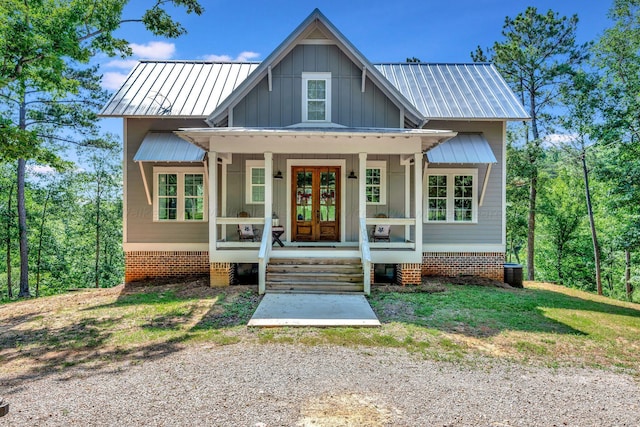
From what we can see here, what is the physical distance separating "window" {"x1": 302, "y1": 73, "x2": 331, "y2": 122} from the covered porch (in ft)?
3.43

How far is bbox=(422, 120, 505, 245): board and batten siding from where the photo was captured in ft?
37.2

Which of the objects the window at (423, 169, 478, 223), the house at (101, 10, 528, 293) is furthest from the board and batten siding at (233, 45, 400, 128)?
the window at (423, 169, 478, 223)

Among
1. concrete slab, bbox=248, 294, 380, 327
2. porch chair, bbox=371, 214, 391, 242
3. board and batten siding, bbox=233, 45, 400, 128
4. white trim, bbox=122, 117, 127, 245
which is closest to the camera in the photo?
concrete slab, bbox=248, 294, 380, 327

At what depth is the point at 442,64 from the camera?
1390 cm

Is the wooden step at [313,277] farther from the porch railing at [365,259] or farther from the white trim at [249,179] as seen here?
the white trim at [249,179]

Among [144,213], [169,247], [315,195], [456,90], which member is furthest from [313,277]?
[456,90]

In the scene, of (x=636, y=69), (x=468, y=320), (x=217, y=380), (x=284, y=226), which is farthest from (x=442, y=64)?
(x=217, y=380)

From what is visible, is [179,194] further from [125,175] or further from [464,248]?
[464,248]

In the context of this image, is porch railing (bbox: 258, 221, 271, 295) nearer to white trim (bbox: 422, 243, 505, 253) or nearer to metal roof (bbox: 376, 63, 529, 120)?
white trim (bbox: 422, 243, 505, 253)

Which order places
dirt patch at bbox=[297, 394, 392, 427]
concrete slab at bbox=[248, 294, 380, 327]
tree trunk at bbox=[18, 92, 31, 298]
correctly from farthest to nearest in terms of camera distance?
tree trunk at bbox=[18, 92, 31, 298] → concrete slab at bbox=[248, 294, 380, 327] → dirt patch at bbox=[297, 394, 392, 427]

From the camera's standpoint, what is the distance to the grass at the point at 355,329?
531cm

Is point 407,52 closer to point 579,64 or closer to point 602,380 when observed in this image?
point 579,64

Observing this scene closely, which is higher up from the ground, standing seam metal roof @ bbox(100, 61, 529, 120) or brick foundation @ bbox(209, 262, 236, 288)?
standing seam metal roof @ bbox(100, 61, 529, 120)

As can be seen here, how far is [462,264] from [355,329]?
6.30 metres
